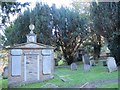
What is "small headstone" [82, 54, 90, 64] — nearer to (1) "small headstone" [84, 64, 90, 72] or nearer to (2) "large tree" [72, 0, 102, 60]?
(2) "large tree" [72, 0, 102, 60]

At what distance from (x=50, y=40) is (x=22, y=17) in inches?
27.6

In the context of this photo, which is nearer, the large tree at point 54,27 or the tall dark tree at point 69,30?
the large tree at point 54,27

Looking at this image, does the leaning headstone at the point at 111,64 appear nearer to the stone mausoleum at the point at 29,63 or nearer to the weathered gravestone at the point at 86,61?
the weathered gravestone at the point at 86,61

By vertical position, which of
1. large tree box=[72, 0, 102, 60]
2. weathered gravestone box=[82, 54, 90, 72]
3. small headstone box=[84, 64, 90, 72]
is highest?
large tree box=[72, 0, 102, 60]

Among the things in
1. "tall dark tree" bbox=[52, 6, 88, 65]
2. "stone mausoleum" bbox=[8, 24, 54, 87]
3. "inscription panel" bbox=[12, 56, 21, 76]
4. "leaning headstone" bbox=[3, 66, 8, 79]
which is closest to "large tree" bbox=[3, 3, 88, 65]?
"tall dark tree" bbox=[52, 6, 88, 65]

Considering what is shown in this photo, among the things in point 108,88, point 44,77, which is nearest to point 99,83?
point 108,88

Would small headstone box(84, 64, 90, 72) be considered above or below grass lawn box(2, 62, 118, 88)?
above

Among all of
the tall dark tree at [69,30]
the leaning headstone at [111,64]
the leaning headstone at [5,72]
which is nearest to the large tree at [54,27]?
the tall dark tree at [69,30]

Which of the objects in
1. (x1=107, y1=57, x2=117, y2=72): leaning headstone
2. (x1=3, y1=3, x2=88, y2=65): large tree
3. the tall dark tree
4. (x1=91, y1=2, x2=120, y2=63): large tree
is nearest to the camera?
(x1=3, y1=3, x2=88, y2=65): large tree

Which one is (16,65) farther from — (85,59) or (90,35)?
(90,35)

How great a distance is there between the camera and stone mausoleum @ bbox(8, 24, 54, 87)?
14.5 feet

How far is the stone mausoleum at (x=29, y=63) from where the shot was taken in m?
4.43

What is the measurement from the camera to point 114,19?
5.47 m

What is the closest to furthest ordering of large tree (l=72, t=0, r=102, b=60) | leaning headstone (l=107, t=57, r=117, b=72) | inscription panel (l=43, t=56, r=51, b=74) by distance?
inscription panel (l=43, t=56, r=51, b=74) < leaning headstone (l=107, t=57, r=117, b=72) < large tree (l=72, t=0, r=102, b=60)
